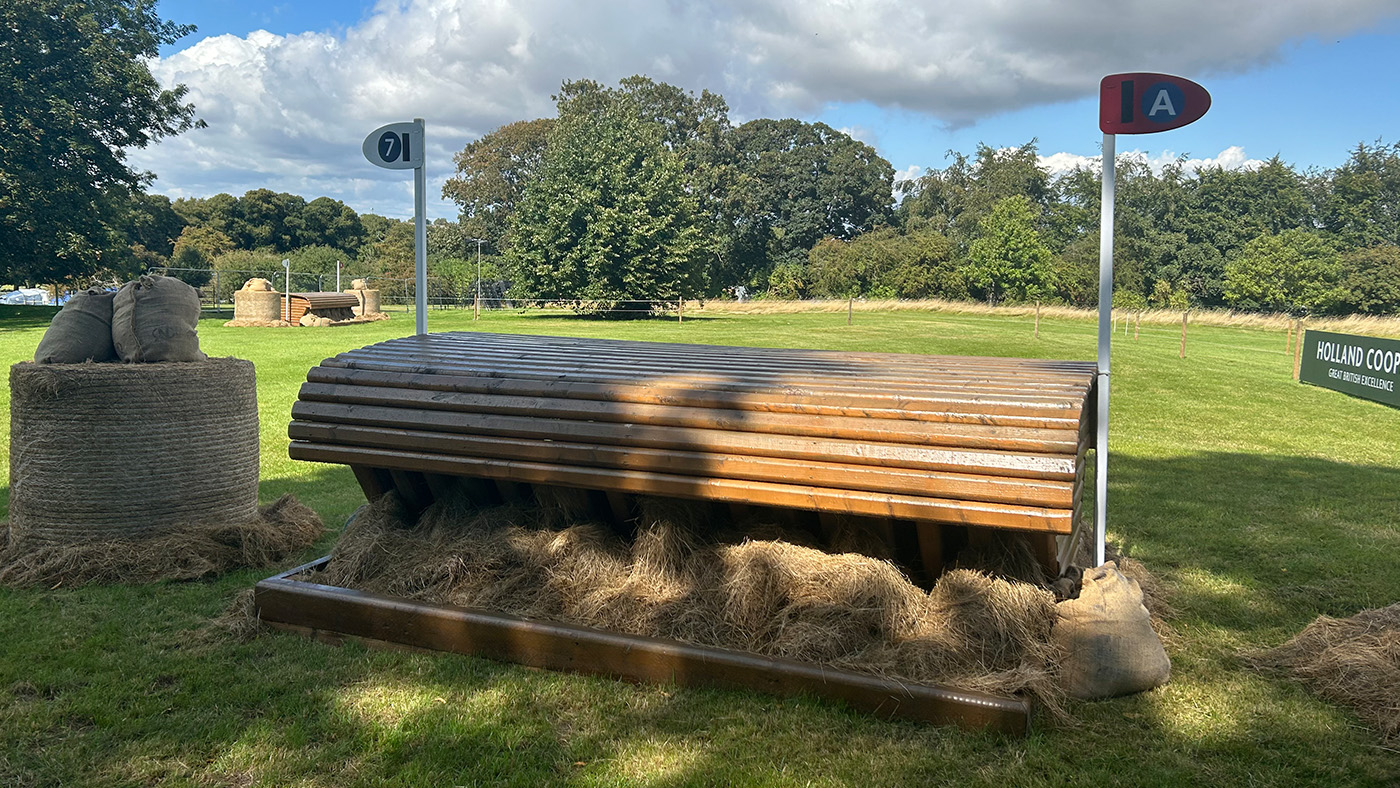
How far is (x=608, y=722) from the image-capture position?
3.13 meters

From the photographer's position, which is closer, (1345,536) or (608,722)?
(608,722)

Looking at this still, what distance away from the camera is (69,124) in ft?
109

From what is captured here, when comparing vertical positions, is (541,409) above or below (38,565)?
above

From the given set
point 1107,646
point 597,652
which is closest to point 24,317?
point 597,652

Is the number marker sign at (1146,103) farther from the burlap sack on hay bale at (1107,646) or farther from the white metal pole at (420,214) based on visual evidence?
the white metal pole at (420,214)

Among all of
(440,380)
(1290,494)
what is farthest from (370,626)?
(1290,494)

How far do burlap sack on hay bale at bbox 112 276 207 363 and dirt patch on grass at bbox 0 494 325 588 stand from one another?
100 cm

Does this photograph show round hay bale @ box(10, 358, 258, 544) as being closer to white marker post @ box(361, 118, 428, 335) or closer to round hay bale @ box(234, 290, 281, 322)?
white marker post @ box(361, 118, 428, 335)

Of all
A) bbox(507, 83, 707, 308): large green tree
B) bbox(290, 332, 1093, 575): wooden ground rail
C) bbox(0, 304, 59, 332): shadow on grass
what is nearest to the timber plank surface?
bbox(290, 332, 1093, 575): wooden ground rail

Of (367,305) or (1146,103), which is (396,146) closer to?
(1146,103)

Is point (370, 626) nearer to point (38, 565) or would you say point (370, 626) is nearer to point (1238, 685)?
point (38, 565)

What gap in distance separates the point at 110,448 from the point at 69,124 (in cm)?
3603

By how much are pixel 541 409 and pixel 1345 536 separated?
5.33 meters

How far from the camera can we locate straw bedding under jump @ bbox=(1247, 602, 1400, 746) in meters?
3.23
